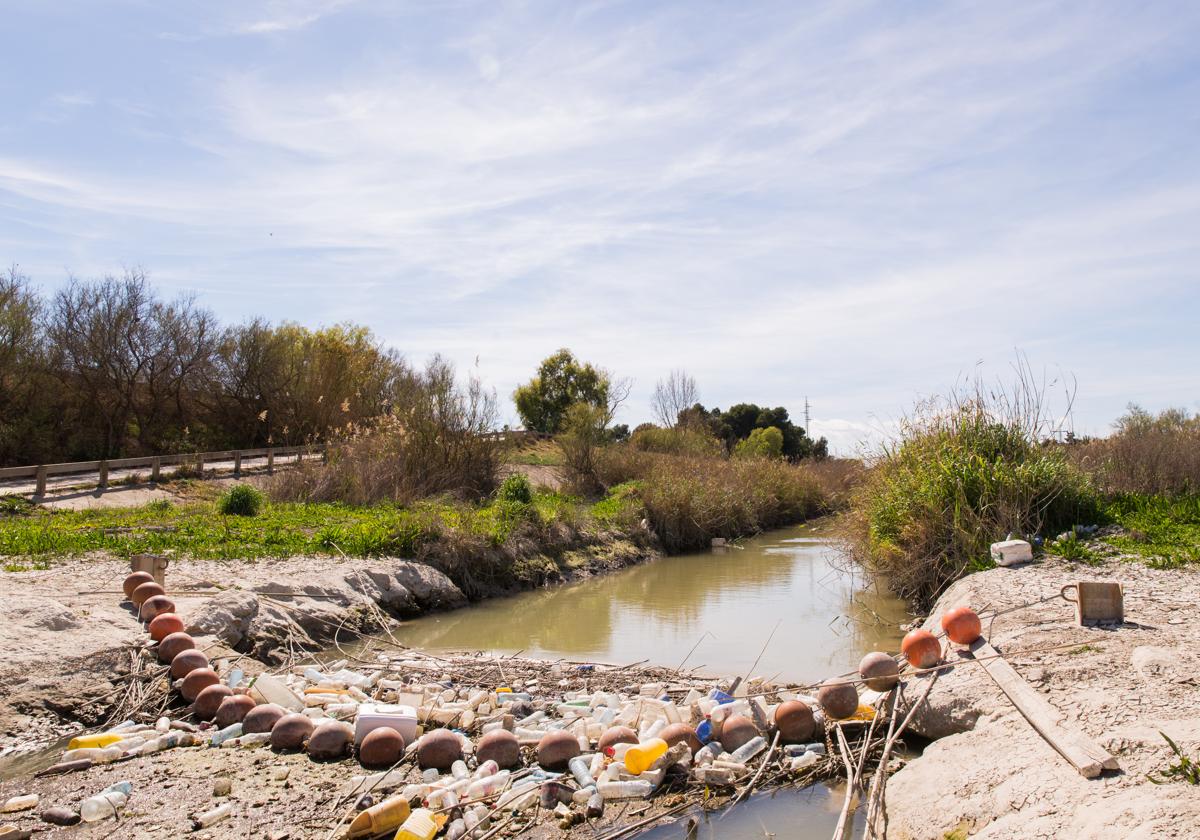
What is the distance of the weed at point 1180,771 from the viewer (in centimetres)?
350

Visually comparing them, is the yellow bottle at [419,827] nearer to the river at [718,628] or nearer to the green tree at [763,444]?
the river at [718,628]

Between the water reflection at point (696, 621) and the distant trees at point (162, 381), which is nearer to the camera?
the water reflection at point (696, 621)

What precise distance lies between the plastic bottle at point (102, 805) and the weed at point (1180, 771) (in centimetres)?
495

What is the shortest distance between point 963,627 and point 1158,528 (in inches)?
189

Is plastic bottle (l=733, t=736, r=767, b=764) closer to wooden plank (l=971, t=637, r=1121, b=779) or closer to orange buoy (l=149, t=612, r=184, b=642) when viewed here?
wooden plank (l=971, t=637, r=1121, b=779)

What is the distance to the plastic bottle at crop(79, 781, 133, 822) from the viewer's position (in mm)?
4426

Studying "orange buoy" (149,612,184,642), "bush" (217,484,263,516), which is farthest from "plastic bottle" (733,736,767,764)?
"bush" (217,484,263,516)

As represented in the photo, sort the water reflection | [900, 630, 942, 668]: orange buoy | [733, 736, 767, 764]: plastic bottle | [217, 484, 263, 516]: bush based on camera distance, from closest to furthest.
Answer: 1. [733, 736, 767, 764]: plastic bottle
2. [900, 630, 942, 668]: orange buoy
3. the water reflection
4. [217, 484, 263, 516]: bush

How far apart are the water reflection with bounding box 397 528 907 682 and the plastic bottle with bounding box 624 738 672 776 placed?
3456 mm

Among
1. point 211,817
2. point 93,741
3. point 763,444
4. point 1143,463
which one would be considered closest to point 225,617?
point 93,741

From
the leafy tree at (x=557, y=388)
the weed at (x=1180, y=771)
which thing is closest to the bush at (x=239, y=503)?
the weed at (x=1180, y=771)

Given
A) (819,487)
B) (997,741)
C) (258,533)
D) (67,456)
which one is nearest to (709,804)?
(997,741)

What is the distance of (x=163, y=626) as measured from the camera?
24.0ft

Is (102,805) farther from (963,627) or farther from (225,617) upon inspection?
(963,627)
